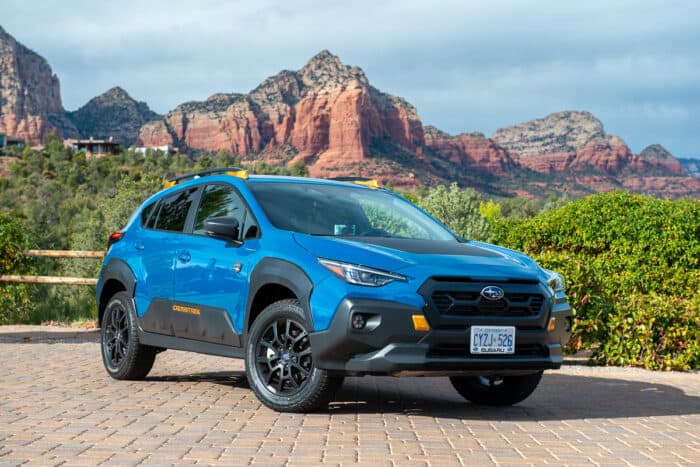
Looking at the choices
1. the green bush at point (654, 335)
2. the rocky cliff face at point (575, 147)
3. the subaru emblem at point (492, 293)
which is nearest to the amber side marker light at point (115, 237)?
the subaru emblem at point (492, 293)

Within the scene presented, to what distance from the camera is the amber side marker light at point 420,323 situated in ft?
20.8

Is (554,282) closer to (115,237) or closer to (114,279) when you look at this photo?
(114,279)

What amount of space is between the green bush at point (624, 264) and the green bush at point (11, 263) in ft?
28.5

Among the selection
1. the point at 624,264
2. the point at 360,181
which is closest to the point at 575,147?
the point at 624,264

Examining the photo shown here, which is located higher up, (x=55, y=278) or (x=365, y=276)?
(x=365, y=276)

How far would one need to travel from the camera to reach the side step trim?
7.40 meters

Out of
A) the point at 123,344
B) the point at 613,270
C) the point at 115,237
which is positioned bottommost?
the point at 123,344

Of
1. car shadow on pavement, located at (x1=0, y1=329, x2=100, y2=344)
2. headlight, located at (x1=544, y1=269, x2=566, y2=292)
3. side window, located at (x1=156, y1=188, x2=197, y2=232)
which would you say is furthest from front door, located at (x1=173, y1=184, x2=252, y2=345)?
car shadow on pavement, located at (x1=0, y1=329, x2=100, y2=344)

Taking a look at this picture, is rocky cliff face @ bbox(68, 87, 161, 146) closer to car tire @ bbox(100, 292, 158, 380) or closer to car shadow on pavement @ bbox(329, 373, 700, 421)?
car tire @ bbox(100, 292, 158, 380)

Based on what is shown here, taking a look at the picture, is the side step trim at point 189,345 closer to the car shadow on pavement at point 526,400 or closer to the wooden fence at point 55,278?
the car shadow on pavement at point 526,400

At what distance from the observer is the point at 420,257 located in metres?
6.62

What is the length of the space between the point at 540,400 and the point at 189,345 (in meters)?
3.16

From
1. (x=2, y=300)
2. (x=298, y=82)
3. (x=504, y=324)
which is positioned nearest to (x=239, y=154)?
(x=298, y=82)

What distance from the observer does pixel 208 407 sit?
7.42 meters
